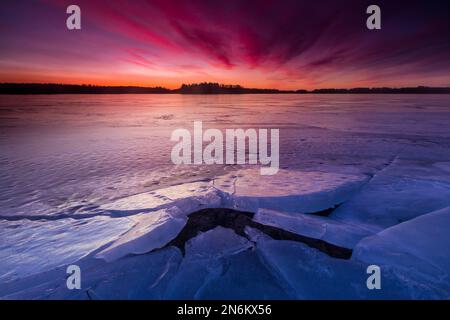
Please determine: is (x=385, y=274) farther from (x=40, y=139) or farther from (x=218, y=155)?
(x=40, y=139)

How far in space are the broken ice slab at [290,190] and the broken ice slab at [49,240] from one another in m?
1.26

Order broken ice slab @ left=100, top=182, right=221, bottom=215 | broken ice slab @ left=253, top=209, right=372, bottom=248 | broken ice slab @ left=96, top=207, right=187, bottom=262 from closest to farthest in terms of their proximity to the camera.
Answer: broken ice slab @ left=96, top=207, right=187, bottom=262 → broken ice slab @ left=253, top=209, right=372, bottom=248 → broken ice slab @ left=100, top=182, right=221, bottom=215

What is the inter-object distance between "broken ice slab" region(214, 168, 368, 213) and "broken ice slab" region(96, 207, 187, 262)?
68 centimetres

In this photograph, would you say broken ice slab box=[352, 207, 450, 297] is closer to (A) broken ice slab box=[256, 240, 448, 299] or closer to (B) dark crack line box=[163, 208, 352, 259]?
(A) broken ice slab box=[256, 240, 448, 299]

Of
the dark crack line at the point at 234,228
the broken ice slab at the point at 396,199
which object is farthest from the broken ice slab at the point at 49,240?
the broken ice slab at the point at 396,199

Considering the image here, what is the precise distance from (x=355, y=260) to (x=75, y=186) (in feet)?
11.2

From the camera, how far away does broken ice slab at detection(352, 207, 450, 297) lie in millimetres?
1747

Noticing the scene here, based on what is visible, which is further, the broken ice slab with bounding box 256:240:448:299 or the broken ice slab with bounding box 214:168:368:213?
the broken ice slab with bounding box 214:168:368:213

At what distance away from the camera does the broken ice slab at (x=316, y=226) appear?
7.09ft

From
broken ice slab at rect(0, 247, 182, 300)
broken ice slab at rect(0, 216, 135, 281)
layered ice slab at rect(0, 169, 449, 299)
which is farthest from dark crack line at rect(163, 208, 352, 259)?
broken ice slab at rect(0, 216, 135, 281)

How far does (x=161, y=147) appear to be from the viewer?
18.7 feet

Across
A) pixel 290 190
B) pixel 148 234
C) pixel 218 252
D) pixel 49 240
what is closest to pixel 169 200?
pixel 148 234

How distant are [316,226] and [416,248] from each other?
758 millimetres
